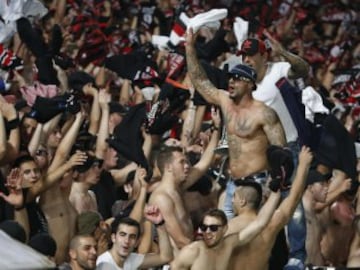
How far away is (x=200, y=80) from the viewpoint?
11.0 metres

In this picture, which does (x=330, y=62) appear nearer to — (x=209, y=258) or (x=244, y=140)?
(x=244, y=140)

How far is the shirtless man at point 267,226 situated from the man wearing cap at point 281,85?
2.92 ft

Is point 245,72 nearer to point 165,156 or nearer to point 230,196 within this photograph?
point 230,196

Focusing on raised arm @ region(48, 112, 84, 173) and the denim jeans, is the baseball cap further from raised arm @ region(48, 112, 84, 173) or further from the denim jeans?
raised arm @ region(48, 112, 84, 173)

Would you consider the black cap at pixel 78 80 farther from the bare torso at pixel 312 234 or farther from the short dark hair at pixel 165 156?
the bare torso at pixel 312 234

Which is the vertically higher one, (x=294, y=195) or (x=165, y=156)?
(x=294, y=195)

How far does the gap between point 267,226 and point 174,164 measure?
1691 mm

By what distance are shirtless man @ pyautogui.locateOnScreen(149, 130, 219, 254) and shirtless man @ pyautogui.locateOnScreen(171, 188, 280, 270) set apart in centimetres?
111

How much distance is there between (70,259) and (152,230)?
4.29 feet

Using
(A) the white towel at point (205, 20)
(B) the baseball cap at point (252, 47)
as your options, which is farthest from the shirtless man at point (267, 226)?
(A) the white towel at point (205, 20)

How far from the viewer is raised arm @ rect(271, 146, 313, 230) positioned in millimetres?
9547

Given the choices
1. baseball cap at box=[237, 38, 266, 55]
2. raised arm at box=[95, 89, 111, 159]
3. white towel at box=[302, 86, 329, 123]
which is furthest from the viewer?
white towel at box=[302, 86, 329, 123]

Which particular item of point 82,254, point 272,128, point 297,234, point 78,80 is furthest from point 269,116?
point 78,80

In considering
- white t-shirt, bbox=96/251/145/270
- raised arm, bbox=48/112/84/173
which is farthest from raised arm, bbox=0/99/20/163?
white t-shirt, bbox=96/251/145/270
